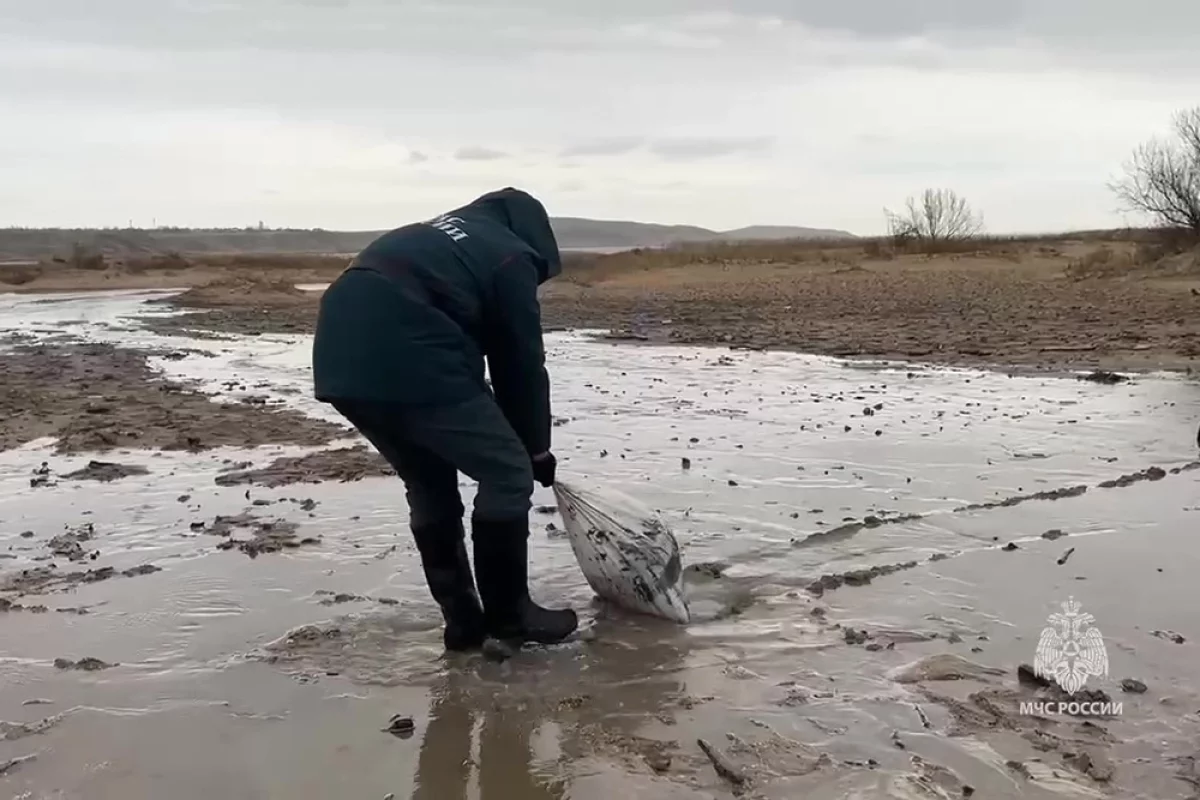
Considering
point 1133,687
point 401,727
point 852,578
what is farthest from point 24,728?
point 1133,687

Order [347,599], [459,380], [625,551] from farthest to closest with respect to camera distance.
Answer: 1. [347,599]
2. [625,551]
3. [459,380]

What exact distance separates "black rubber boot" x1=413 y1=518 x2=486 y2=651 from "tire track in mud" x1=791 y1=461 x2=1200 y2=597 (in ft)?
4.74

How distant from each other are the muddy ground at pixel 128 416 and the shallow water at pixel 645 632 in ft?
2.24

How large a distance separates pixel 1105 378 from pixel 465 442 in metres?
8.57

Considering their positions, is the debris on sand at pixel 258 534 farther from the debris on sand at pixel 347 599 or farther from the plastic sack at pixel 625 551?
the plastic sack at pixel 625 551

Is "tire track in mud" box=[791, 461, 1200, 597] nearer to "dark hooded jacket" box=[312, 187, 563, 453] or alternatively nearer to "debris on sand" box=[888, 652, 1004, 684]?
"debris on sand" box=[888, 652, 1004, 684]

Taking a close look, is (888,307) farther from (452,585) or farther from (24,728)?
(24,728)

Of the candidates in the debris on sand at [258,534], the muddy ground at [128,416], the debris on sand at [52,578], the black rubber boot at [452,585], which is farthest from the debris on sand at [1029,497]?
the muddy ground at [128,416]

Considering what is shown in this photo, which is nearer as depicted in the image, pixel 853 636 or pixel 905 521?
pixel 853 636

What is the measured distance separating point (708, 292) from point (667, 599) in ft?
79.1

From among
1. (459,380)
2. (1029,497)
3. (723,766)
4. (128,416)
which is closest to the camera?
(723,766)

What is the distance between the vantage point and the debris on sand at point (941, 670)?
11.9 feet

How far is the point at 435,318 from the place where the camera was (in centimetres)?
357

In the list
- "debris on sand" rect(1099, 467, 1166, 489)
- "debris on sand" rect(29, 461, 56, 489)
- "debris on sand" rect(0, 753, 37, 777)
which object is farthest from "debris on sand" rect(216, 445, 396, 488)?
"debris on sand" rect(1099, 467, 1166, 489)
